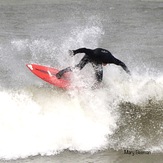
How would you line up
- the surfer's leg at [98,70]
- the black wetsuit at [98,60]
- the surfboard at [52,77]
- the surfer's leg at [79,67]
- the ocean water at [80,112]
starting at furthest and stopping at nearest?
the surfboard at [52,77]
the surfer's leg at [79,67]
the surfer's leg at [98,70]
the black wetsuit at [98,60]
the ocean water at [80,112]

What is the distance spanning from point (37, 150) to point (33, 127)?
93cm

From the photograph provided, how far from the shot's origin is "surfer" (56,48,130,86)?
35.4 feet

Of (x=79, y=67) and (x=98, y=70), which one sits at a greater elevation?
(x=79, y=67)

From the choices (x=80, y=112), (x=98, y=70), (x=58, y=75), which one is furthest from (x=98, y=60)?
(x=80, y=112)

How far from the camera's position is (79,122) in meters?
10.6

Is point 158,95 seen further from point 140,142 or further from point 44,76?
point 44,76

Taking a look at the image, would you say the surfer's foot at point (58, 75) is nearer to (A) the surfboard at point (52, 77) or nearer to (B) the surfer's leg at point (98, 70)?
(A) the surfboard at point (52, 77)

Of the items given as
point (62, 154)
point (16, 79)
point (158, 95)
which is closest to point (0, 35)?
point (16, 79)

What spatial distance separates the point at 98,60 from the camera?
1094 cm

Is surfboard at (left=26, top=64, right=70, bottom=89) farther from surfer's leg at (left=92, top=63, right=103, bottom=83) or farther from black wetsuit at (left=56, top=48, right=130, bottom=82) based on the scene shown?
surfer's leg at (left=92, top=63, right=103, bottom=83)

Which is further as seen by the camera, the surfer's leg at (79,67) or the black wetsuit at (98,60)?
the surfer's leg at (79,67)

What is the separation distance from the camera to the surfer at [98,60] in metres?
10.8

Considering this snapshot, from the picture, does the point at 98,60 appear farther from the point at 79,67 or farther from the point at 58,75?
the point at 58,75

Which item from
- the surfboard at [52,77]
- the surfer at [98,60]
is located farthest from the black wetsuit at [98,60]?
the surfboard at [52,77]
